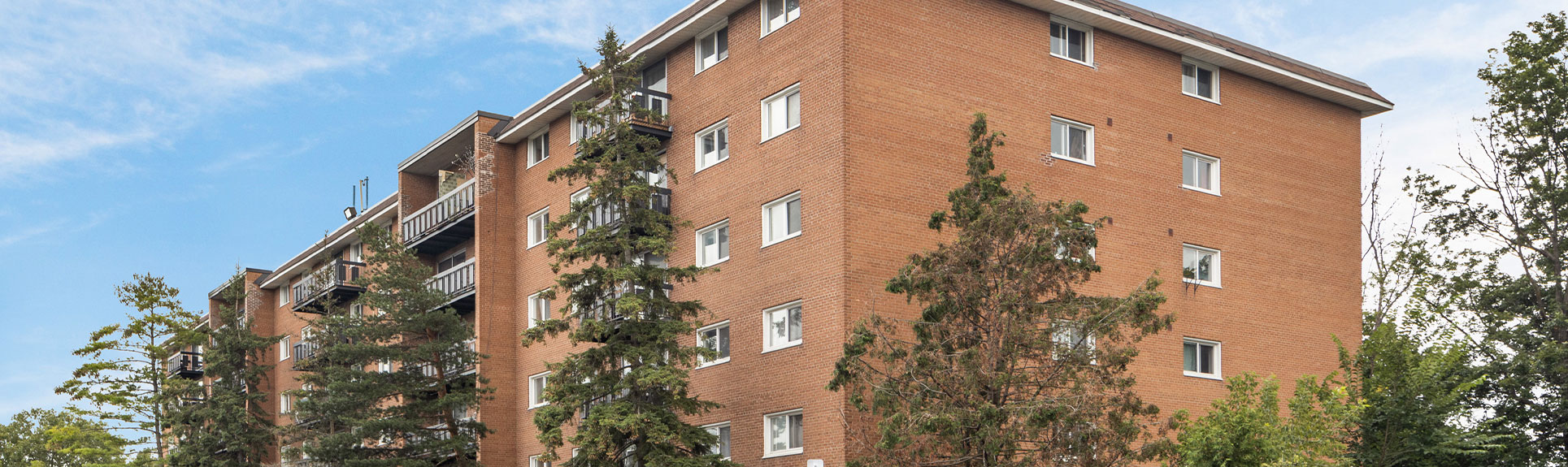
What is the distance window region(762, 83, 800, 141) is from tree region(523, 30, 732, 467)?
2785mm

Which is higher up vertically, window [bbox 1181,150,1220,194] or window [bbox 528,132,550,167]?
window [bbox 528,132,550,167]

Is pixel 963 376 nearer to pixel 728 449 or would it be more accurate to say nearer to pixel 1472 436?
pixel 728 449

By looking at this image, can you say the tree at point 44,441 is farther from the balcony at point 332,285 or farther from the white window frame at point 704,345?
the white window frame at point 704,345

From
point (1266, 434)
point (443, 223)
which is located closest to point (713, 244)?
point (1266, 434)

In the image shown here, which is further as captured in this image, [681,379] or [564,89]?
[564,89]

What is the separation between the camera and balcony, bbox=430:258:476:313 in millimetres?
42719

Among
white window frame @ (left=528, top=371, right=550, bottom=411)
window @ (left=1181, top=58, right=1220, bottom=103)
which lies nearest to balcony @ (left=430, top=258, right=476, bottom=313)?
white window frame @ (left=528, top=371, right=550, bottom=411)

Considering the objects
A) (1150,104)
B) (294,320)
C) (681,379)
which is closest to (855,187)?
(681,379)

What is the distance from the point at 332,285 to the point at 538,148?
13.3 meters

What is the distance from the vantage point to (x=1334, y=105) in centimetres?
3894

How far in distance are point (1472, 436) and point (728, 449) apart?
1603cm

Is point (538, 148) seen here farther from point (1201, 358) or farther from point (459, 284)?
point (1201, 358)

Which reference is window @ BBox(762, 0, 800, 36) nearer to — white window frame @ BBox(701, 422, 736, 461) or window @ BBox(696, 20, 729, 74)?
window @ BBox(696, 20, 729, 74)

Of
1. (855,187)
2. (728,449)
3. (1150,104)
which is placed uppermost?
(1150,104)
